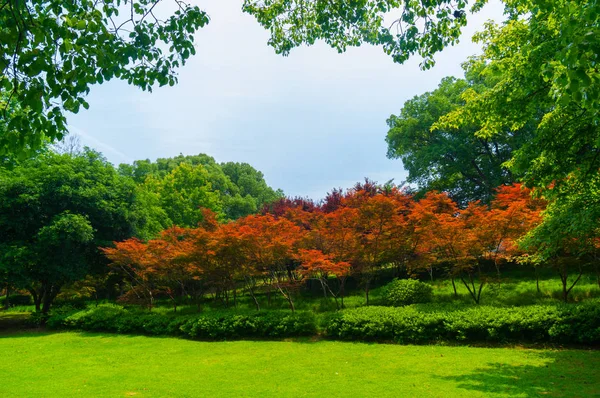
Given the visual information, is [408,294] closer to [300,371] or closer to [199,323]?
[300,371]

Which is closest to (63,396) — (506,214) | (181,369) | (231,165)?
(181,369)

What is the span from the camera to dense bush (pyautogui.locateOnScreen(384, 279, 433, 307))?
12688mm

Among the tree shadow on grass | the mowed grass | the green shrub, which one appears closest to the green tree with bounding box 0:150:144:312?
the mowed grass

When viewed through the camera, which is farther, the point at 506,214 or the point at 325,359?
the point at 506,214

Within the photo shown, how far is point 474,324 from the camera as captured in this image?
361 inches

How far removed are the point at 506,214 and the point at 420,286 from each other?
11.8ft

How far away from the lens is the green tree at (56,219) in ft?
47.2

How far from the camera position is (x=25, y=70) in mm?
3096

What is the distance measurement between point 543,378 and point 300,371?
163 inches

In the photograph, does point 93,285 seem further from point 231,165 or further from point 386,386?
point 231,165

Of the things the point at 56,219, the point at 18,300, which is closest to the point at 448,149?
the point at 56,219

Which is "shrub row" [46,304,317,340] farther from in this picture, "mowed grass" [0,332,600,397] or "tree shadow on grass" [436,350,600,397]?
"tree shadow on grass" [436,350,600,397]

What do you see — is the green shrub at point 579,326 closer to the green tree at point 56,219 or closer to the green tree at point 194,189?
the green tree at point 56,219

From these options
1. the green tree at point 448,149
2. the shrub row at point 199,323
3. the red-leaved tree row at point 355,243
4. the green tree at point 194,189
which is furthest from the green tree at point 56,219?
the green tree at point 448,149
